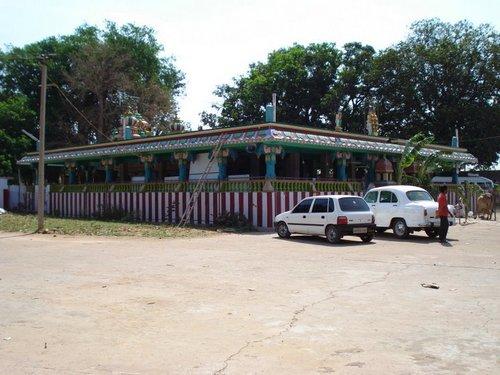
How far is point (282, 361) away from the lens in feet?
17.1

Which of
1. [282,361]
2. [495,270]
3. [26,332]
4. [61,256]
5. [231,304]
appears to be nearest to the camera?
[282,361]

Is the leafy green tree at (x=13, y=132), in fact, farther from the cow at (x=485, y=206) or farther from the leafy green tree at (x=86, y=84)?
the cow at (x=485, y=206)

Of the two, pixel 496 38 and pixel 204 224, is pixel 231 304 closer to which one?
pixel 204 224

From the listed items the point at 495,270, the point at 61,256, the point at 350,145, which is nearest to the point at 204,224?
the point at 350,145

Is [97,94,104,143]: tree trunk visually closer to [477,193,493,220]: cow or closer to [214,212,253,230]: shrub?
[214,212,253,230]: shrub

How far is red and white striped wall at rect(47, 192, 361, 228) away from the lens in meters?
22.0

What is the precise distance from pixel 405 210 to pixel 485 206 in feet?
43.6

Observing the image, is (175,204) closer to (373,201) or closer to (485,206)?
(373,201)

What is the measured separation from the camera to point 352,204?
16734mm

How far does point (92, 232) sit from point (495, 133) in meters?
39.6

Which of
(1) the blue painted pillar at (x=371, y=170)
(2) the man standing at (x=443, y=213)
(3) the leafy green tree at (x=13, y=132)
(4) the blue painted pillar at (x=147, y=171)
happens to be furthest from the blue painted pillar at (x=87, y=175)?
(2) the man standing at (x=443, y=213)

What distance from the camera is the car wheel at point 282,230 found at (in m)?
18.3

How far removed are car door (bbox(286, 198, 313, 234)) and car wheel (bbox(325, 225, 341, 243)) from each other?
1005mm

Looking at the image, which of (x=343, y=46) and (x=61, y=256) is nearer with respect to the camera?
(x=61, y=256)
